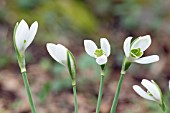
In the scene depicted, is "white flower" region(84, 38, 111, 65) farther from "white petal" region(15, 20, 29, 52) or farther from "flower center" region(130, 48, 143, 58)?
"white petal" region(15, 20, 29, 52)

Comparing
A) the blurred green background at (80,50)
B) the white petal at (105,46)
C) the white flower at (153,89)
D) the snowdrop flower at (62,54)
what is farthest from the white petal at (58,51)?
the blurred green background at (80,50)

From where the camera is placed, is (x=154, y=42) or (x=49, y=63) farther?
(x=154, y=42)

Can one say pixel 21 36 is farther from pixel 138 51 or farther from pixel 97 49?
pixel 138 51

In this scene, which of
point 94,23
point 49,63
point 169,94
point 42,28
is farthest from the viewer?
point 94,23

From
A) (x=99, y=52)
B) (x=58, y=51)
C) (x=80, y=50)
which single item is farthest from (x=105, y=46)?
(x=80, y=50)

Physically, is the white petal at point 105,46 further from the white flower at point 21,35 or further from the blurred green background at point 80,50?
the blurred green background at point 80,50

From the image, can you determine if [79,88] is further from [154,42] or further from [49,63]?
[154,42]

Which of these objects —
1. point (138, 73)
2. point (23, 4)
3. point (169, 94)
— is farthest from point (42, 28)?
point (169, 94)
